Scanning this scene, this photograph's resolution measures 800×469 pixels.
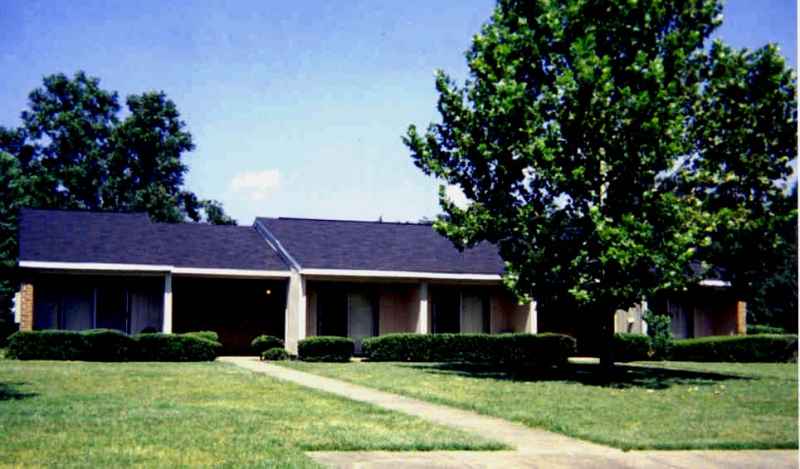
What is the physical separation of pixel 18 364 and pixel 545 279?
13839mm

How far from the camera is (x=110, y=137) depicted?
183 feet

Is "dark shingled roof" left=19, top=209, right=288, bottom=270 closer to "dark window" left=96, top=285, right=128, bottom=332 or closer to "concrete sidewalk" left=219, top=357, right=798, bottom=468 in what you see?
"dark window" left=96, top=285, right=128, bottom=332

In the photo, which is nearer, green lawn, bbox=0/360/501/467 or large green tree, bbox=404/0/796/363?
green lawn, bbox=0/360/501/467

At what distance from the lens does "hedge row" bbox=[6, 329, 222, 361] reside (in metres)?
24.3

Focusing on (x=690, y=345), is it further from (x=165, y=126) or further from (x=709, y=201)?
(x=165, y=126)

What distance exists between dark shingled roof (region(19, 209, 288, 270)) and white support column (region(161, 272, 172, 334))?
2.06 ft

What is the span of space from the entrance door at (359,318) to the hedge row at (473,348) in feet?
7.40

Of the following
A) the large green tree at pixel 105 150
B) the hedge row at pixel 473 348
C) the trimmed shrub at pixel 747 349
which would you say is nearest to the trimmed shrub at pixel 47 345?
the hedge row at pixel 473 348

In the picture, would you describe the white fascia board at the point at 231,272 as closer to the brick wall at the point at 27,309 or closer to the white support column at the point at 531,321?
the brick wall at the point at 27,309

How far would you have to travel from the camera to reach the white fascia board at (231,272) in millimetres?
27406

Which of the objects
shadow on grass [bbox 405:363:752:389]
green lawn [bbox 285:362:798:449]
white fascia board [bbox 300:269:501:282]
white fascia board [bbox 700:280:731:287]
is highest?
white fascia board [bbox 300:269:501:282]

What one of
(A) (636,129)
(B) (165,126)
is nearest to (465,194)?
(A) (636,129)

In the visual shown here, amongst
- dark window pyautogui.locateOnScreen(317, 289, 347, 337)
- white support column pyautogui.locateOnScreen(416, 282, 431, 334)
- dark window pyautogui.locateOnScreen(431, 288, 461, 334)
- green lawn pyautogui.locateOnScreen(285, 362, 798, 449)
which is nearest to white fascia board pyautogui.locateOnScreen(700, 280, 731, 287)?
green lawn pyautogui.locateOnScreen(285, 362, 798, 449)

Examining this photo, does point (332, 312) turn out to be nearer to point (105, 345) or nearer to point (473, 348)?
point (473, 348)
